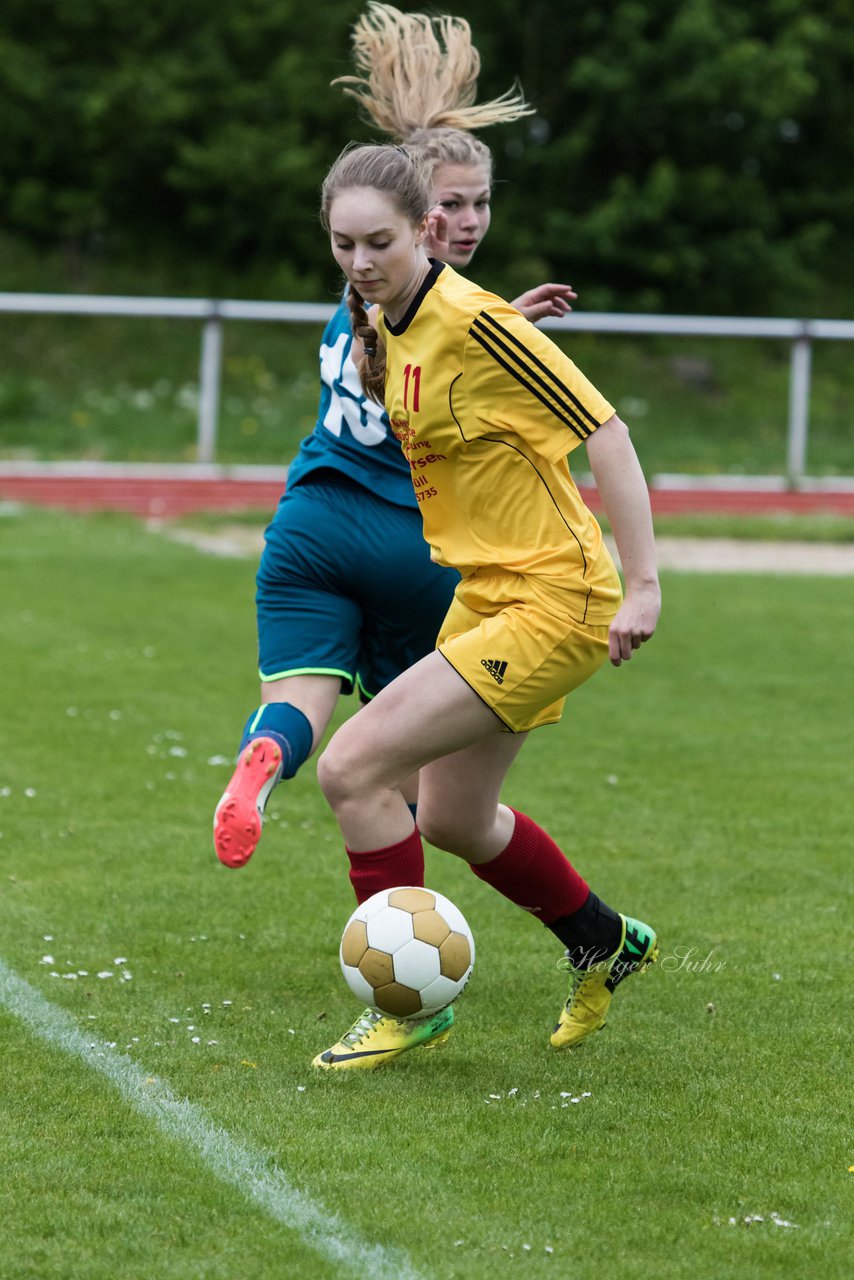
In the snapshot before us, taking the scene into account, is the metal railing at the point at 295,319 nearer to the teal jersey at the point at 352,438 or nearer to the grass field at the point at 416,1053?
the grass field at the point at 416,1053

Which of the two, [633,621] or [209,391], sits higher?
[633,621]

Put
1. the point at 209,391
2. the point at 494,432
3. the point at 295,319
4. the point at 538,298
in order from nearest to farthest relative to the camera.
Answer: the point at 494,432, the point at 538,298, the point at 209,391, the point at 295,319

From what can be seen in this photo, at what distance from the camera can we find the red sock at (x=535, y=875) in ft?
13.5

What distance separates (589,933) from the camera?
416cm

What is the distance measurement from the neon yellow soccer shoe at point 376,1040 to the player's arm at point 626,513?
3.33 feet

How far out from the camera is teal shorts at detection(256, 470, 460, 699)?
431cm

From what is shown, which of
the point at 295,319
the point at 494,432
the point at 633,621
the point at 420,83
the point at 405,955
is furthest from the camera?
the point at 295,319

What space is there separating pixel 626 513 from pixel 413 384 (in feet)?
1.74

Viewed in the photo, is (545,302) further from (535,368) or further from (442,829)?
(442,829)

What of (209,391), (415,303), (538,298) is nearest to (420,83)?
(538,298)

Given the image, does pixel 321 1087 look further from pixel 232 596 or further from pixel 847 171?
pixel 847 171

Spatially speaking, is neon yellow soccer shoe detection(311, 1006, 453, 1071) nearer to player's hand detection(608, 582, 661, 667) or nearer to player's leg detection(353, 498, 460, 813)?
player's leg detection(353, 498, 460, 813)

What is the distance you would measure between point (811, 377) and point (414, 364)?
1853 cm

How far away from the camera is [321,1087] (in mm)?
3738
